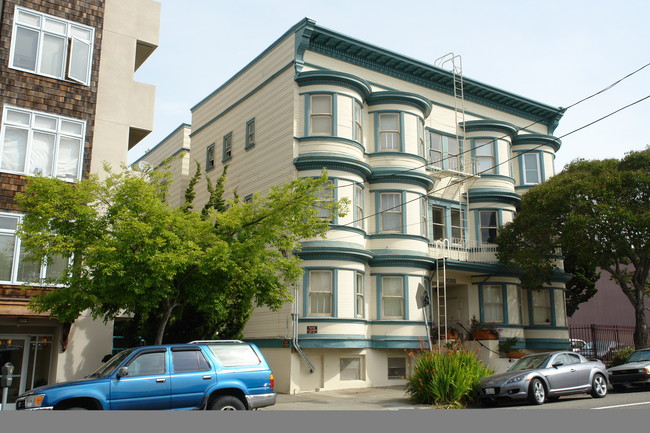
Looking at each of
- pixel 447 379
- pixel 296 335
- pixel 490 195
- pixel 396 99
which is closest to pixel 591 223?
pixel 490 195

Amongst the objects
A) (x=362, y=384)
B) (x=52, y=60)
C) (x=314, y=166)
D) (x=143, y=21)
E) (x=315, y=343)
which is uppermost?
(x=143, y=21)

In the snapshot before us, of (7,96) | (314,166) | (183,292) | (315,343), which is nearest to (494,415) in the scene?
(183,292)

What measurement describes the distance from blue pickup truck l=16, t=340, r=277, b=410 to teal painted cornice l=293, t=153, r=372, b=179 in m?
11.8

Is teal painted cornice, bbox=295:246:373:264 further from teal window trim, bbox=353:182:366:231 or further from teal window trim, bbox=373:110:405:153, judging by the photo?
teal window trim, bbox=373:110:405:153

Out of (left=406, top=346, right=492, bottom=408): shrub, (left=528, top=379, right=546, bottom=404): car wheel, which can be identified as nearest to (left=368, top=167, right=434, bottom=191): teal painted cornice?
(left=406, top=346, right=492, bottom=408): shrub

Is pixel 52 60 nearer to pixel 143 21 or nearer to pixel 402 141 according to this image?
pixel 143 21

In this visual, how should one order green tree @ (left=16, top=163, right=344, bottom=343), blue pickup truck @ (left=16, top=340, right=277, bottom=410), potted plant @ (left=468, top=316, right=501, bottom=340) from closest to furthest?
blue pickup truck @ (left=16, top=340, right=277, bottom=410), green tree @ (left=16, top=163, right=344, bottom=343), potted plant @ (left=468, top=316, right=501, bottom=340)

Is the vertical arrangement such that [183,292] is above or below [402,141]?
below

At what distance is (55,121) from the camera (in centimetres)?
1872

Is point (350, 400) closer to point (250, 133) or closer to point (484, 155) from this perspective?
point (250, 133)

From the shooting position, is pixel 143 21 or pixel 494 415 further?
pixel 143 21

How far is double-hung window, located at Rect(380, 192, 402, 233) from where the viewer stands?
25.9 m

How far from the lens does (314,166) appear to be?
2442cm

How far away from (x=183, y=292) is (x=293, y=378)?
753 cm
